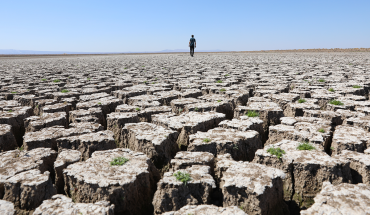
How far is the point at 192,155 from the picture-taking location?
97.7 inches

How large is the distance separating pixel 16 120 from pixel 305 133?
4135mm

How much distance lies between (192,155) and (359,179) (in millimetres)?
1518

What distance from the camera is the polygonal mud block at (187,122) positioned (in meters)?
3.21

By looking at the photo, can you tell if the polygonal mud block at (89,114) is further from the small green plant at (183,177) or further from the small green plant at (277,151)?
the small green plant at (277,151)

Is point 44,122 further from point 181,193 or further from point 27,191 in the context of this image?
point 181,193

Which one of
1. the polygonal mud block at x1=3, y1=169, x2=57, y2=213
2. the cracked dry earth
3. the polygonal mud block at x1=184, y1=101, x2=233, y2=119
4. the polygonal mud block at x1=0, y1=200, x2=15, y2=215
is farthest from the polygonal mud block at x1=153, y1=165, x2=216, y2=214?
the polygonal mud block at x1=184, y1=101, x2=233, y2=119

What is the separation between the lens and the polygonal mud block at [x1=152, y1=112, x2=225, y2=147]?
321 centimetres

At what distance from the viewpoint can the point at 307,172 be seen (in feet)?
7.18

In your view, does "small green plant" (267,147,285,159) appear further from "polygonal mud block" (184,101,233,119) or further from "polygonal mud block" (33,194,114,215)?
"polygonal mud block" (184,101,233,119)

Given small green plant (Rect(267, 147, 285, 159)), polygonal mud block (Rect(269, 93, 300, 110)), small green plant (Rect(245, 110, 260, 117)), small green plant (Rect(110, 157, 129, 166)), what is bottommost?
small green plant (Rect(110, 157, 129, 166))

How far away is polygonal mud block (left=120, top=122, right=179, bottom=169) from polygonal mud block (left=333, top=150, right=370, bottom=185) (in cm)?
174

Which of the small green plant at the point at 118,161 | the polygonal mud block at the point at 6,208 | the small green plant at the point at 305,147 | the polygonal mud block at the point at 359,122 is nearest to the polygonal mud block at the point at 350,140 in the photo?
the polygonal mud block at the point at 359,122

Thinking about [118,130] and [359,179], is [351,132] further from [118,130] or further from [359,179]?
[118,130]

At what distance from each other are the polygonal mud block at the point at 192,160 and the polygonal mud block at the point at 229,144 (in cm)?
19
